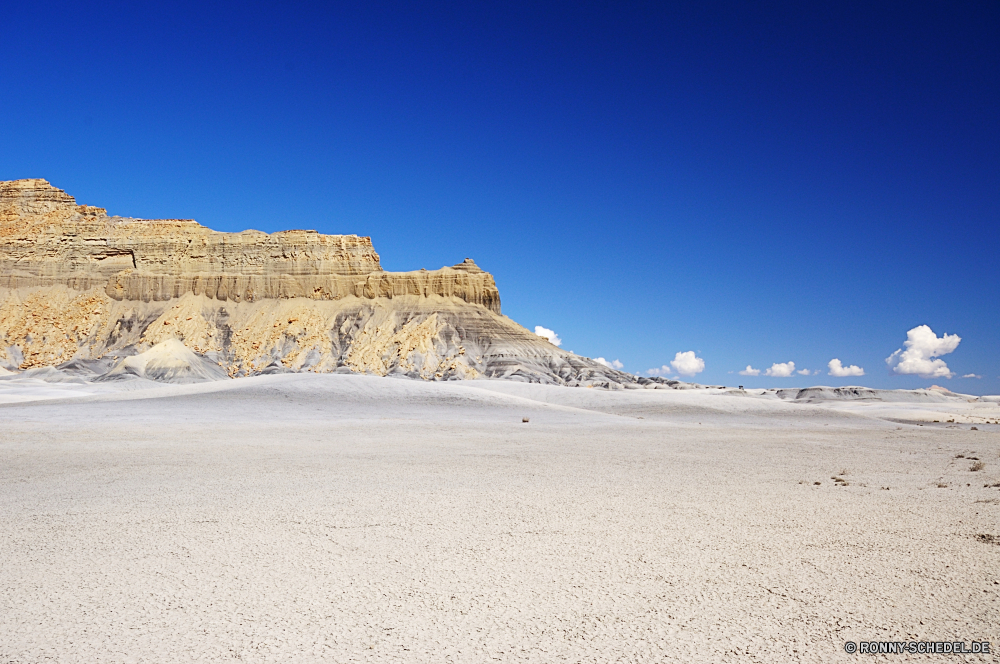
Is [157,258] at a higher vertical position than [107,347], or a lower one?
higher

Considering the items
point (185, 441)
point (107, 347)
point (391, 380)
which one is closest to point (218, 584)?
point (185, 441)

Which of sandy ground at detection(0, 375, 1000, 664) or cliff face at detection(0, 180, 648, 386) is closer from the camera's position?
sandy ground at detection(0, 375, 1000, 664)

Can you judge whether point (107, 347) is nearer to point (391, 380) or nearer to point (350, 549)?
point (391, 380)

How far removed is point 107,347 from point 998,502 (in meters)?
98.2

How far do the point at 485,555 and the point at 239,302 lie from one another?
3799 inches

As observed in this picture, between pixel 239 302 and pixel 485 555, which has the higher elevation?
pixel 239 302

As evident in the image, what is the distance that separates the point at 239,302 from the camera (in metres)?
94.6

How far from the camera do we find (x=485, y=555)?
605 cm

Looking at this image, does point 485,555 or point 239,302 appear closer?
point 485,555

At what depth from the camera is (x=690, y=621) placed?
4559mm

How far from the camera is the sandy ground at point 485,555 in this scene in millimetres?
4316

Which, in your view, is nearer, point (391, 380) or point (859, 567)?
point (859, 567)

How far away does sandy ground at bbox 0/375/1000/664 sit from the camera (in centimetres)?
432

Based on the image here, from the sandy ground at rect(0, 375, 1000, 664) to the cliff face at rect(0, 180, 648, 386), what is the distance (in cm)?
6326
